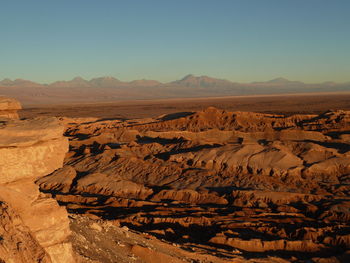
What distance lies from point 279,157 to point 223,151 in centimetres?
338

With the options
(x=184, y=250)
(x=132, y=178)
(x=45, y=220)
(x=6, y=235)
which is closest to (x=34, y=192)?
(x=45, y=220)

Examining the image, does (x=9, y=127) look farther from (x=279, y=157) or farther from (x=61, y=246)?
(x=279, y=157)

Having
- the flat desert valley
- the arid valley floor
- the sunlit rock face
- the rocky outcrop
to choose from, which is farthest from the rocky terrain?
the flat desert valley

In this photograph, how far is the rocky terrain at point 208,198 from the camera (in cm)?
1121

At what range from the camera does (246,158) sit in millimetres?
23078

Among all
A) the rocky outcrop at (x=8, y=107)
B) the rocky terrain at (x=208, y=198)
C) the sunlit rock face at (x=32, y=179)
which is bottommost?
the rocky terrain at (x=208, y=198)

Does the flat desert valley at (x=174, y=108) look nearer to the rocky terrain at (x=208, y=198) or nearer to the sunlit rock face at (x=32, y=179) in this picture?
the rocky terrain at (x=208, y=198)

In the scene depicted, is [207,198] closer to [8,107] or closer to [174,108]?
[8,107]

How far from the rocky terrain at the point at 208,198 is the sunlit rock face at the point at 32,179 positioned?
1.52 meters

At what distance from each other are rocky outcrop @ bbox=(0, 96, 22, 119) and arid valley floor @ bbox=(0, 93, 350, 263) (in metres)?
1.12

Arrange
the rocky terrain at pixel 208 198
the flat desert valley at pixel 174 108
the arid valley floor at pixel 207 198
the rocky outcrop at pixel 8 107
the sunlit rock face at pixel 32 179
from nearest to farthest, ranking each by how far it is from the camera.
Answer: the sunlit rock face at pixel 32 179 → the rocky outcrop at pixel 8 107 → the arid valley floor at pixel 207 198 → the rocky terrain at pixel 208 198 → the flat desert valley at pixel 174 108

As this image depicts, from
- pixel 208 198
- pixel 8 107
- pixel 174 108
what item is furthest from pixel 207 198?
pixel 174 108

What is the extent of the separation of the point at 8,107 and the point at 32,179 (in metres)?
1.94

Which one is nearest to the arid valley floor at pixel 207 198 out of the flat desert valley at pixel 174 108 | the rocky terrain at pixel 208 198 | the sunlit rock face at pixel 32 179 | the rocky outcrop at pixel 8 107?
the rocky terrain at pixel 208 198
